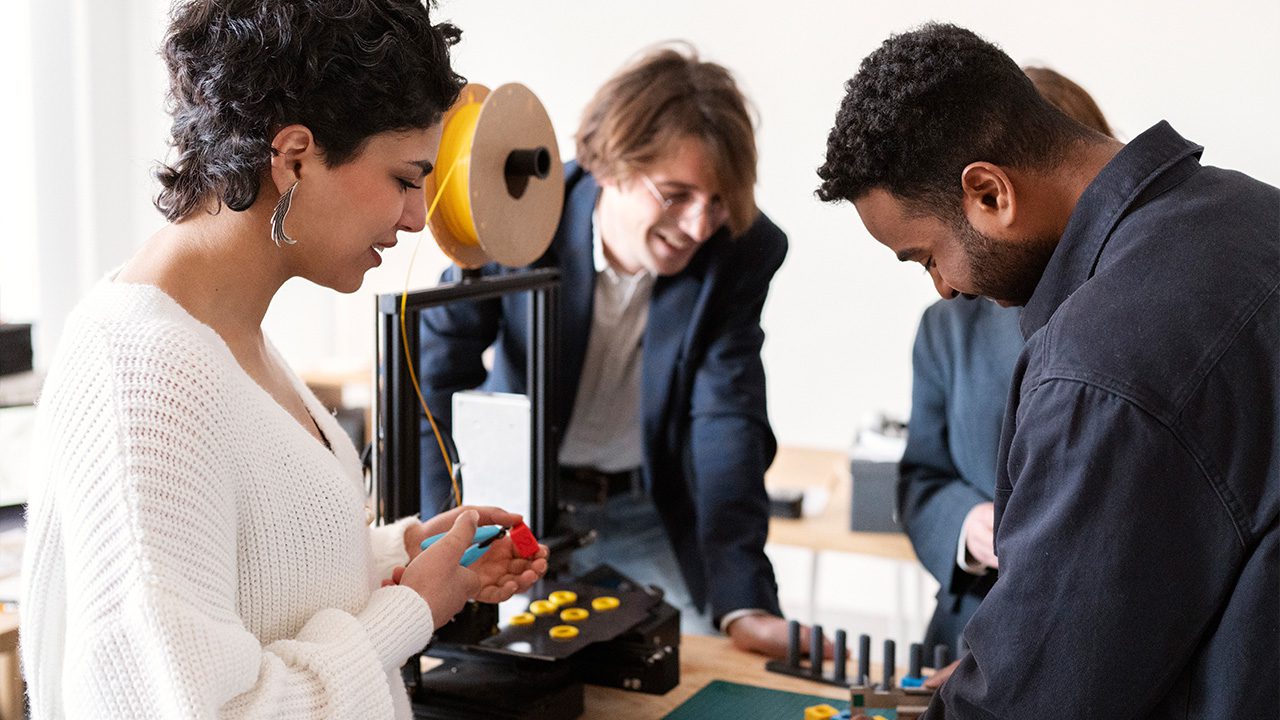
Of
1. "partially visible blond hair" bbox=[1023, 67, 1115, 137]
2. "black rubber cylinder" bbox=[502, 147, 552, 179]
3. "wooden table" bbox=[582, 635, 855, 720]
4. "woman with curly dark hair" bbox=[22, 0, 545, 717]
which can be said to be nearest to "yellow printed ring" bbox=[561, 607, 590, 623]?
"wooden table" bbox=[582, 635, 855, 720]

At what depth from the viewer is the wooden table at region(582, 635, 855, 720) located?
1.49 meters

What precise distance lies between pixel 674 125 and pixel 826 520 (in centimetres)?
115

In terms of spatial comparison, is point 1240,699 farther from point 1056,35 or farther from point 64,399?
point 1056,35

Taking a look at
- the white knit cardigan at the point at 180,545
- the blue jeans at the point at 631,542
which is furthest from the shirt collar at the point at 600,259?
the white knit cardigan at the point at 180,545

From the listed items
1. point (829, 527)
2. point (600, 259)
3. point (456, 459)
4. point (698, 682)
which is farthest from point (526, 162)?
point (829, 527)

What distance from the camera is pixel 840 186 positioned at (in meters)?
1.15

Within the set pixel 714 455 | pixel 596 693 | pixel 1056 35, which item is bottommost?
pixel 596 693

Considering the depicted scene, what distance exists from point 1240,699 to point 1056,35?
9.02 feet

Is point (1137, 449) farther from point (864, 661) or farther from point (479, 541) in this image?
point (864, 661)

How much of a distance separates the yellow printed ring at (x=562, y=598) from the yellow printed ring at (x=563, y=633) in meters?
0.08

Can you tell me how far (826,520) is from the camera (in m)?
2.74

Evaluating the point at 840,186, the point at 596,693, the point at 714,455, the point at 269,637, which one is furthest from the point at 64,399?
the point at 714,455

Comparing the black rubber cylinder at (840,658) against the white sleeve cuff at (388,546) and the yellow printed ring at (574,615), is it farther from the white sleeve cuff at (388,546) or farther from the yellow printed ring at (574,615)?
the white sleeve cuff at (388,546)

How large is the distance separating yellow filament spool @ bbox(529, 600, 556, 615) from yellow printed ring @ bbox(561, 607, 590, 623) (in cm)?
2
